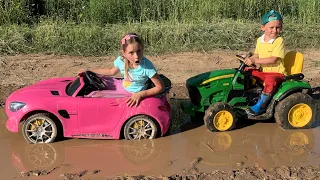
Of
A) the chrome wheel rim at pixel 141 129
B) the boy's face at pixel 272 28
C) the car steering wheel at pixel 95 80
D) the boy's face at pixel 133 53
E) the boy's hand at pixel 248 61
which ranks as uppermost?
the boy's face at pixel 272 28

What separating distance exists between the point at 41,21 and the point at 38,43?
4.26 feet

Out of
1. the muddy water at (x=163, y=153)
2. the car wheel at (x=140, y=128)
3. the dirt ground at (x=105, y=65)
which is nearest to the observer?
the muddy water at (x=163, y=153)

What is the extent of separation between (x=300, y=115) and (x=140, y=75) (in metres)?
2.36

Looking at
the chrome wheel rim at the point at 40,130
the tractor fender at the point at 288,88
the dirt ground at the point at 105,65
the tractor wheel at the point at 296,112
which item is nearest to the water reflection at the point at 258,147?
the tractor wheel at the point at 296,112

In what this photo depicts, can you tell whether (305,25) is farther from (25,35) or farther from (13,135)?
(13,135)

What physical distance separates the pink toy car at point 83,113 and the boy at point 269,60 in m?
1.31

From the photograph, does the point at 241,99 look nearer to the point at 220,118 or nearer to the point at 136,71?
the point at 220,118

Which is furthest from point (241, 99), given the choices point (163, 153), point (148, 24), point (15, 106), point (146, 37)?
point (148, 24)

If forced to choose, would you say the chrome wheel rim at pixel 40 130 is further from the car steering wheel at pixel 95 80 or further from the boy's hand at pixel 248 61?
the boy's hand at pixel 248 61

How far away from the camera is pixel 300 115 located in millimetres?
5746

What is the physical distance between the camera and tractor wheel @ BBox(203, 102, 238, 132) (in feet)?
17.8

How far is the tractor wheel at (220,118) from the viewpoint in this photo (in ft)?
17.8

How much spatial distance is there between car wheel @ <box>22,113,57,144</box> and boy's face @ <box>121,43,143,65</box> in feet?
4.03

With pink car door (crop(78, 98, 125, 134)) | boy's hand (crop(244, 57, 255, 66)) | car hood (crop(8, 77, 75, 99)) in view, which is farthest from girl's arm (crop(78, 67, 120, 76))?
boy's hand (crop(244, 57, 255, 66))
